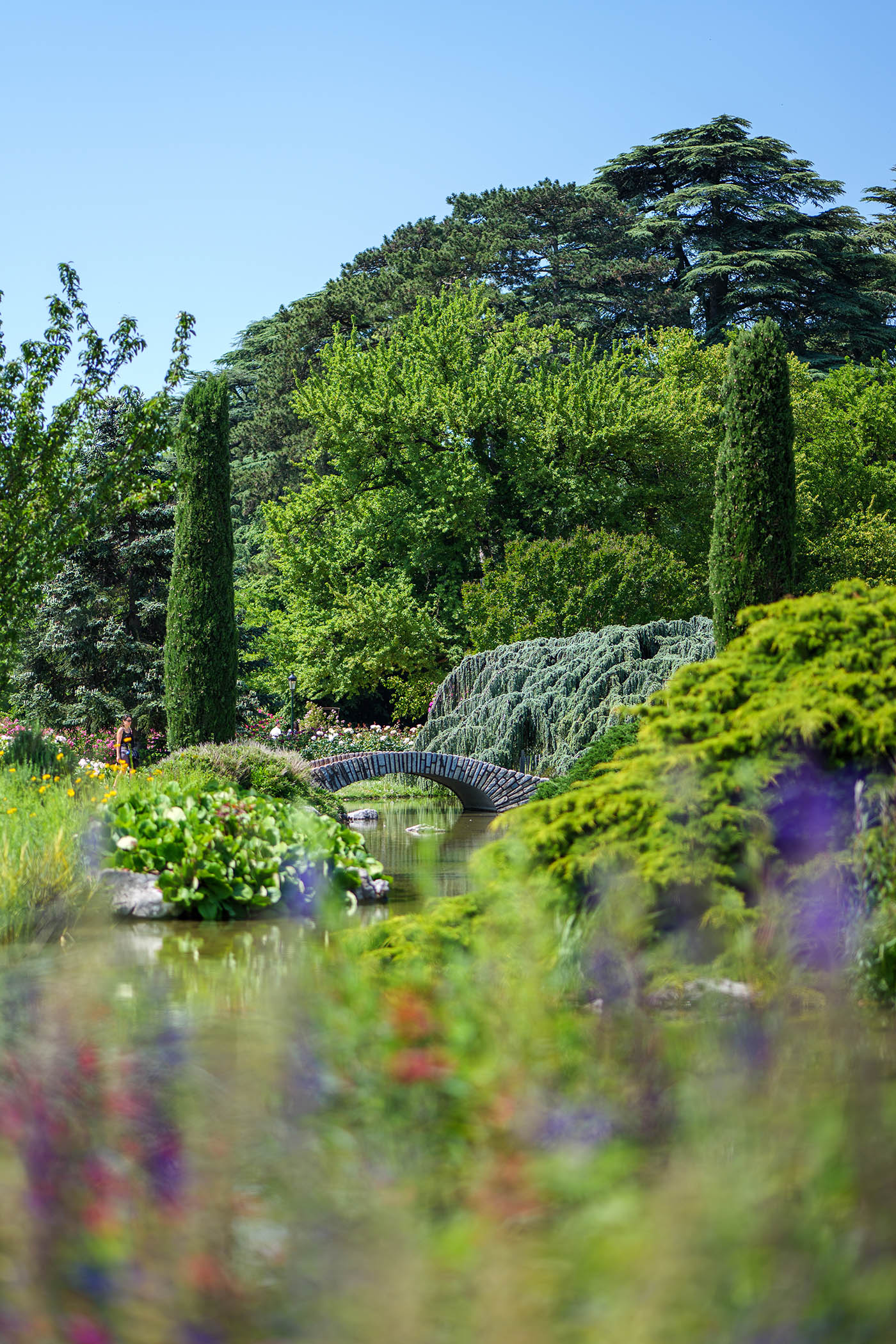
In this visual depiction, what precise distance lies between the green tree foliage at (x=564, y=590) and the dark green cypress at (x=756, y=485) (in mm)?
7444

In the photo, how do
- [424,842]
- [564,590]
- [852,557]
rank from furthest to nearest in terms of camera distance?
[852,557] → [564,590] → [424,842]

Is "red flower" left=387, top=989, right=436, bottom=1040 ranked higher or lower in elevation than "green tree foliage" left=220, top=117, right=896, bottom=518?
lower

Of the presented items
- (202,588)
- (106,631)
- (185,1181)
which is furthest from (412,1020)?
(106,631)

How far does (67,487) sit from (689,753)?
393 inches

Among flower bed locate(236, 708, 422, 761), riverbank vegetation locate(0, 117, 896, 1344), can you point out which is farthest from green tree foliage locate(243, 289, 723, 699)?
riverbank vegetation locate(0, 117, 896, 1344)

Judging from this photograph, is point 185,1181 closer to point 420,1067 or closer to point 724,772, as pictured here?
point 420,1067

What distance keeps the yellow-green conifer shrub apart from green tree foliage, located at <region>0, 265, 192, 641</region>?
29.6ft

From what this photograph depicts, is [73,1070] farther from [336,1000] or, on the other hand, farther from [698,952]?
[698,952]

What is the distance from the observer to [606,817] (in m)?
4.30

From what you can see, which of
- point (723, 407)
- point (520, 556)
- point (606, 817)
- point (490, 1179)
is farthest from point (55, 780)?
point (520, 556)

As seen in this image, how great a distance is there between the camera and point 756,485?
14.4 m

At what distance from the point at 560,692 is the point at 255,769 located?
5.83 m

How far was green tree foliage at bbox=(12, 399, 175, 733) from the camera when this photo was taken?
20516 millimetres

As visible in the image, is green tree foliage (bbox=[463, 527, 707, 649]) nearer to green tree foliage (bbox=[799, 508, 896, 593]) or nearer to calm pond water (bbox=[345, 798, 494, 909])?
green tree foliage (bbox=[799, 508, 896, 593])
